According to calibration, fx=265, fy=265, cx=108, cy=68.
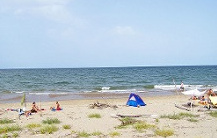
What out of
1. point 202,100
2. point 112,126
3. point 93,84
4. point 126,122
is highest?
point 202,100

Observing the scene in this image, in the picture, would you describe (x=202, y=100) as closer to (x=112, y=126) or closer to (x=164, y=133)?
(x=112, y=126)

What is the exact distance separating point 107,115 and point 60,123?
3.11 m

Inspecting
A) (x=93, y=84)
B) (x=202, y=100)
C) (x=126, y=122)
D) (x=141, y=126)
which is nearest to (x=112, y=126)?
(x=126, y=122)

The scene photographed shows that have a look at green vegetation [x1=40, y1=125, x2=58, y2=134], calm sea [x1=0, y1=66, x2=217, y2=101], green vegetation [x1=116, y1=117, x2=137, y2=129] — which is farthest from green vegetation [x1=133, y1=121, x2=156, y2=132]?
calm sea [x1=0, y1=66, x2=217, y2=101]

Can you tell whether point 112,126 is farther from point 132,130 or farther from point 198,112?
point 198,112

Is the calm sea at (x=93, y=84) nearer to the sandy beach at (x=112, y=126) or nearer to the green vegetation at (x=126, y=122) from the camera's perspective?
the sandy beach at (x=112, y=126)

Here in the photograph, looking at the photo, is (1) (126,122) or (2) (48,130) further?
(1) (126,122)

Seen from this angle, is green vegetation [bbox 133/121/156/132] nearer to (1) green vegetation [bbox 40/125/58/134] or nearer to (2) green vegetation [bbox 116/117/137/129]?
(2) green vegetation [bbox 116/117/137/129]

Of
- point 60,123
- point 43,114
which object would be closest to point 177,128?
point 60,123

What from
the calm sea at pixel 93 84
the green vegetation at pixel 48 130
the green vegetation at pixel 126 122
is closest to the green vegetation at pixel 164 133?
the green vegetation at pixel 126 122

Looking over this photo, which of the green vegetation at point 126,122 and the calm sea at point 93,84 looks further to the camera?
the calm sea at point 93,84

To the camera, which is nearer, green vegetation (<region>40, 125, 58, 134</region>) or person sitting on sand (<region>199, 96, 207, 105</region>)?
green vegetation (<region>40, 125, 58, 134</region>)

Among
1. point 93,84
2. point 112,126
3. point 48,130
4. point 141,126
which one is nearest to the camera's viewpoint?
point 48,130

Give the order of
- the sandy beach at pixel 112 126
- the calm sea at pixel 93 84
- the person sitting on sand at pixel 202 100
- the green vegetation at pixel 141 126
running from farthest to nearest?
the calm sea at pixel 93 84
the person sitting on sand at pixel 202 100
the green vegetation at pixel 141 126
the sandy beach at pixel 112 126
